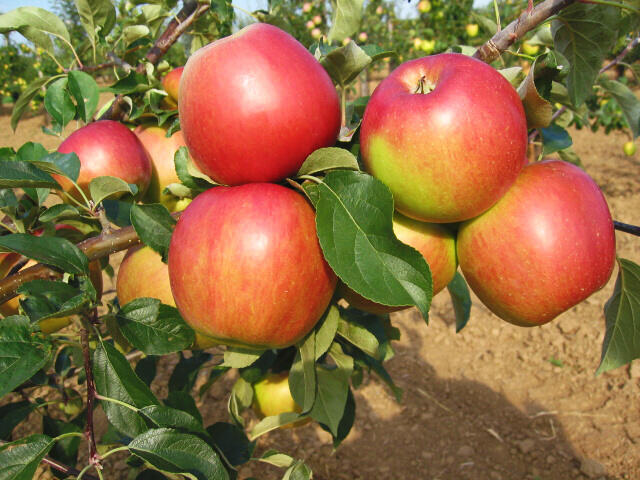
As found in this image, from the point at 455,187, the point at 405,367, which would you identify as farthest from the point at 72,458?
the point at 405,367

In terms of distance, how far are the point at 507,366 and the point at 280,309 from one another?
2.62 metres

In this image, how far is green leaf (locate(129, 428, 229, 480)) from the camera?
0.61 meters

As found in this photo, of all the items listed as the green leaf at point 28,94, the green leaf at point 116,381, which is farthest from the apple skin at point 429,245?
the green leaf at point 28,94

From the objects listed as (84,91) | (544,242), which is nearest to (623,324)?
(544,242)

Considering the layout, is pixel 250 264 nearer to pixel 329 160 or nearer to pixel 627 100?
pixel 329 160

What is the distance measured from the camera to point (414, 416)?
2.51 m

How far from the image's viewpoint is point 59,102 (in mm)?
1024

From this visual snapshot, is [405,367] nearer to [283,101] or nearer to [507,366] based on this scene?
[507,366]

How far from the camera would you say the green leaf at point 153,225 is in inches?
27.8

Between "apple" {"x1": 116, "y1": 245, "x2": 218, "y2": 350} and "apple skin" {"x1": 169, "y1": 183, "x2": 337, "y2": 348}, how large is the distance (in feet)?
0.75

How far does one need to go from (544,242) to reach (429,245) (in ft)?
0.50

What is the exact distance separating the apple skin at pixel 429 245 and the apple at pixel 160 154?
1.83 feet

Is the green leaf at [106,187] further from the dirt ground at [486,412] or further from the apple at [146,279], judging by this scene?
the dirt ground at [486,412]

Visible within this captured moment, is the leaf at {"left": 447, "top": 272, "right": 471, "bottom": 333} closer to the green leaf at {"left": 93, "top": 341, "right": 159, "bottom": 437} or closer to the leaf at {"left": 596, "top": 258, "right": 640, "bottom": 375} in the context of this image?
the leaf at {"left": 596, "top": 258, "right": 640, "bottom": 375}
